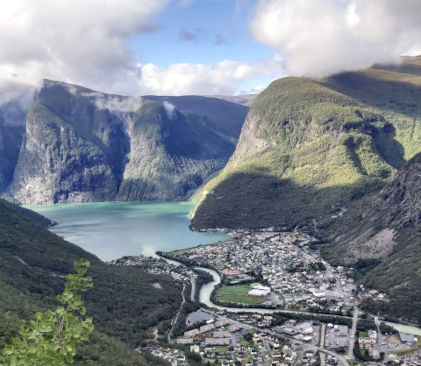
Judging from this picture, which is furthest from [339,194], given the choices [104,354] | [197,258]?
[104,354]

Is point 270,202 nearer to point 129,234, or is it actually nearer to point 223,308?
point 129,234

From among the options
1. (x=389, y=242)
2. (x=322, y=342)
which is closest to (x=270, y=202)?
(x=389, y=242)

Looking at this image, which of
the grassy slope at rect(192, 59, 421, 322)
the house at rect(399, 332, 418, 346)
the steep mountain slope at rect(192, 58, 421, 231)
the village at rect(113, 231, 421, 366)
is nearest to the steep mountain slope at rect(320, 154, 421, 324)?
the grassy slope at rect(192, 59, 421, 322)

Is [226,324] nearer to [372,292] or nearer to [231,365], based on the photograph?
[231,365]

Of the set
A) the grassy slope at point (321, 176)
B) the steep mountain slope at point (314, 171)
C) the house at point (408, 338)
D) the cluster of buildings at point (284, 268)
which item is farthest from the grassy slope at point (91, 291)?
the steep mountain slope at point (314, 171)

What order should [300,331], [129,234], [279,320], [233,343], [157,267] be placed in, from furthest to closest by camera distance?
[129,234] < [157,267] < [279,320] < [300,331] < [233,343]

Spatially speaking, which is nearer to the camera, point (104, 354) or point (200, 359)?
point (104, 354)

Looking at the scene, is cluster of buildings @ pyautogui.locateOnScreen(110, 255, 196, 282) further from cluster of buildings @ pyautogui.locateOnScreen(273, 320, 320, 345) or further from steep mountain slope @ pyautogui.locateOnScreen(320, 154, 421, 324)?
steep mountain slope @ pyautogui.locateOnScreen(320, 154, 421, 324)
